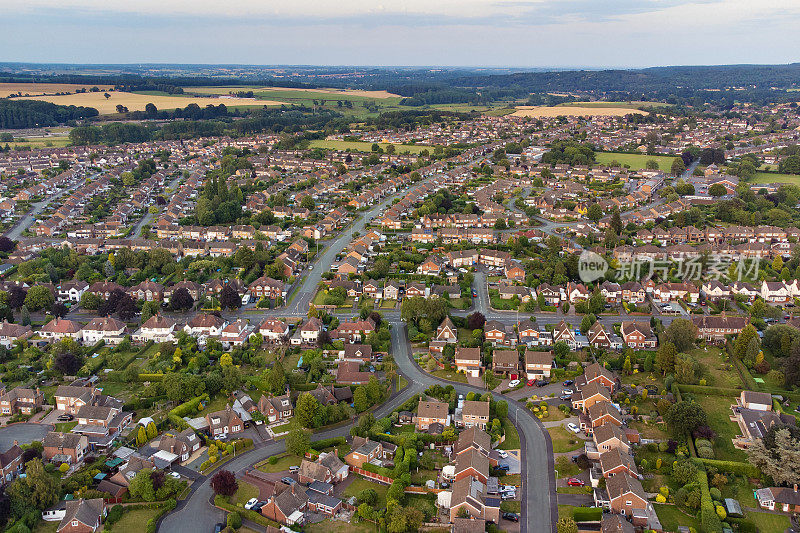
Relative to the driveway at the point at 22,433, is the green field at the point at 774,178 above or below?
above

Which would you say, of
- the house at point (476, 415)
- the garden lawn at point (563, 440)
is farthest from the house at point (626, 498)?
the house at point (476, 415)

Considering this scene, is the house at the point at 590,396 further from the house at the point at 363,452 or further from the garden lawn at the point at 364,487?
the garden lawn at the point at 364,487

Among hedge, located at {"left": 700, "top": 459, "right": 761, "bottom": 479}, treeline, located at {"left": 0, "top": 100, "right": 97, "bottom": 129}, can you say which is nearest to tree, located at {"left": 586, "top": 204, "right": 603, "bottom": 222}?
hedge, located at {"left": 700, "top": 459, "right": 761, "bottom": 479}

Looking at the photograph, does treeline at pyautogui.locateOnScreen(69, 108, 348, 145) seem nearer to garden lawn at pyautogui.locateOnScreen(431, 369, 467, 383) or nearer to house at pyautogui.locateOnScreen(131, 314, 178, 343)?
house at pyautogui.locateOnScreen(131, 314, 178, 343)

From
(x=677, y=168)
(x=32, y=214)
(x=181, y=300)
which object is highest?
(x=677, y=168)

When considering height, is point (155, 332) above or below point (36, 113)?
below

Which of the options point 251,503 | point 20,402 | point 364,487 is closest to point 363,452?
point 364,487

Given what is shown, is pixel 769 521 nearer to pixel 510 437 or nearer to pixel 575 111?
pixel 510 437
